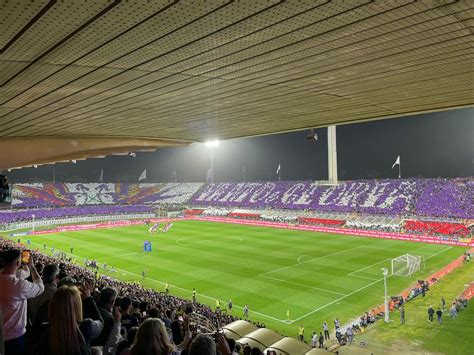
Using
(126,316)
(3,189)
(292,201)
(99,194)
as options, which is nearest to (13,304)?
(126,316)

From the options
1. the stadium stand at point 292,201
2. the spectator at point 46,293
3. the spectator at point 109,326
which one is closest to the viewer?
the spectator at point 109,326

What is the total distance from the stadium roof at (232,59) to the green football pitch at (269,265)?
1413 centimetres

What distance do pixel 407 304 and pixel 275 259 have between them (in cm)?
1320

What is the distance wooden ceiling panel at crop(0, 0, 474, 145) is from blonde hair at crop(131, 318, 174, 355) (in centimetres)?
274

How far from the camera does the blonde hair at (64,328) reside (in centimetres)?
331

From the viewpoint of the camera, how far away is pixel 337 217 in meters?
56.5

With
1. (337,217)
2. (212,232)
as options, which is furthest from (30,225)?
(337,217)

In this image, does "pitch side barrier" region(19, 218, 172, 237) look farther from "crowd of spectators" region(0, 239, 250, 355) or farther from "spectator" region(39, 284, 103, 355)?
"spectator" region(39, 284, 103, 355)

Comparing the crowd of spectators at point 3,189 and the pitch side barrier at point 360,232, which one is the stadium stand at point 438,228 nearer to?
the pitch side barrier at point 360,232

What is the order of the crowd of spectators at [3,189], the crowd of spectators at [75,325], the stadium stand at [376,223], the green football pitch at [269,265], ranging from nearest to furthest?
the crowd of spectators at [75,325] < the crowd of spectators at [3,189] < the green football pitch at [269,265] < the stadium stand at [376,223]

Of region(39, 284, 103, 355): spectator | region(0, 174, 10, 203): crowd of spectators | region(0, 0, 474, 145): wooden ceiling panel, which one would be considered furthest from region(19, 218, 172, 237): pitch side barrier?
region(39, 284, 103, 355): spectator

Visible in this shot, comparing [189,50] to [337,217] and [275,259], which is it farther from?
[337,217]

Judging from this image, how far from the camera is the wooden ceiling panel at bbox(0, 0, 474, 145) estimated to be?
3.66 metres

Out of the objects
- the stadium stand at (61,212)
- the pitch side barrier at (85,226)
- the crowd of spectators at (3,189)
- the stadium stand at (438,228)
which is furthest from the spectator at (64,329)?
the stadium stand at (61,212)
